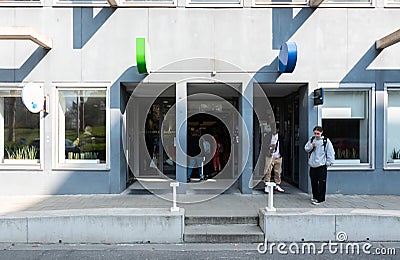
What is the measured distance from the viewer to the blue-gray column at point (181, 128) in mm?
8703

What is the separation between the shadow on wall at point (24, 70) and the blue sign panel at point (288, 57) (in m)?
5.63

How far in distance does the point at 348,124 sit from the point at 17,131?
8.35m

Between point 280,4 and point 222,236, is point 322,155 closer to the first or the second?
point 222,236

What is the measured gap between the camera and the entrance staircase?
19.9 feet

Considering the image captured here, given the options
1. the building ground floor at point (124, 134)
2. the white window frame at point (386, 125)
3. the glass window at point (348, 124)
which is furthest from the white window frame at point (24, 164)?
the white window frame at point (386, 125)

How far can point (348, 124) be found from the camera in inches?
352

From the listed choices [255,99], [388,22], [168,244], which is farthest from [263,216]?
[388,22]

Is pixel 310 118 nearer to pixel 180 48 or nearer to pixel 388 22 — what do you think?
pixel 388 22

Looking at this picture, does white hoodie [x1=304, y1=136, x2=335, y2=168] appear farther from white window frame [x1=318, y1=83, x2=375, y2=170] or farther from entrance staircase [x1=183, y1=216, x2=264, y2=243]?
entrance staircase [x1=183, y1=216, x2=264, y2=243]

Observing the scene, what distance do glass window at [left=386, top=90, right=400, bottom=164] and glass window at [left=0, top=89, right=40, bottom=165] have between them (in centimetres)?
875

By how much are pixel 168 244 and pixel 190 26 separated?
5.24 m

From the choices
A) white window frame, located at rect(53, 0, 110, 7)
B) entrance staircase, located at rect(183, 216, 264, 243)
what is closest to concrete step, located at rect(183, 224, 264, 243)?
entrance staircase, located at rect(183, 216, 264, 243)

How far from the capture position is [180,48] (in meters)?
8.72

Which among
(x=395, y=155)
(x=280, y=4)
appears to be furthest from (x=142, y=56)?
(x=395, y=155)
